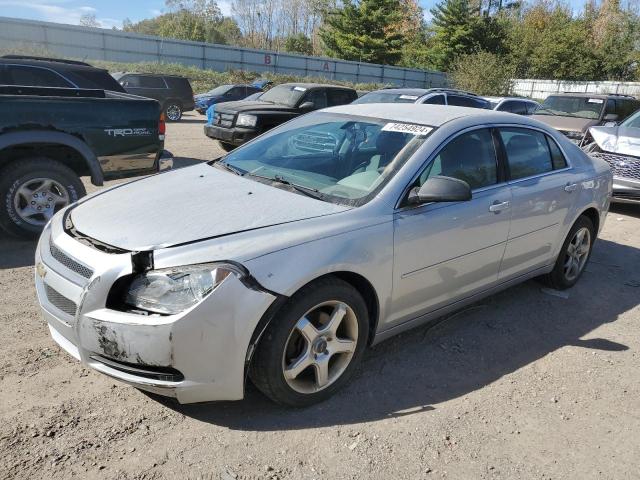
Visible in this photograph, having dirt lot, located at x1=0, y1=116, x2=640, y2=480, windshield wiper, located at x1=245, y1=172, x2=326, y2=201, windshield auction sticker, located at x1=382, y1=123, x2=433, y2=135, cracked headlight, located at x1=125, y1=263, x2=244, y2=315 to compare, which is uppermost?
windshield auction sticker, located at x1=382, y1=123, x2=433, y2=135

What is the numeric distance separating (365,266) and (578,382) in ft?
5.65

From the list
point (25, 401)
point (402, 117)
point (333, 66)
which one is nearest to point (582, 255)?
point (402, 117)

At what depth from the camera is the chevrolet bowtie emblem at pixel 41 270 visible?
9.51 feet

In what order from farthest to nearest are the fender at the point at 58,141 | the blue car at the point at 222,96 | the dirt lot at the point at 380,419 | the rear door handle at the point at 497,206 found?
1. the blue car at the point at 222,96
2. the fender at the point at 58,141
3. the rear door handle at the point at 497,206
4. the dirt lot at the point at 380,419

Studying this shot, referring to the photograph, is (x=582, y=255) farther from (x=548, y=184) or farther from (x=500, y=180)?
(x=500, y=180)

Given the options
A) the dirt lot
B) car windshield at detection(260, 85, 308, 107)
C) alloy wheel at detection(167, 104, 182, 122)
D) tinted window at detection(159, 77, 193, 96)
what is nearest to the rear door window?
the dirt lot

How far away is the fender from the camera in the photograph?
5059 mm

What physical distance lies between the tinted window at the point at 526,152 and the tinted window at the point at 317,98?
872 cm

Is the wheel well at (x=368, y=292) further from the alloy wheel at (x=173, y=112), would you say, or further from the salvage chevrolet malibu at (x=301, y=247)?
the alloy wheel at (x=173, y=112)

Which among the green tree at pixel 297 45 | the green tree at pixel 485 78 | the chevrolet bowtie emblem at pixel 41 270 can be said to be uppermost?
the green tree at pixel 297 45

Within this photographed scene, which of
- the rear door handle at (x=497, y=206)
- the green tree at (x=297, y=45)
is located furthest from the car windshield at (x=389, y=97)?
the green tree at (x=297, y=45)

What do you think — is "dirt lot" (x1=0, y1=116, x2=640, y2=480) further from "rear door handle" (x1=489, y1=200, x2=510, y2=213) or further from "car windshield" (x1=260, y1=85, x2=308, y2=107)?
"car windshield" (x1=260, y1=85, x2=308, y2=107)

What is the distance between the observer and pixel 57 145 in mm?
5438

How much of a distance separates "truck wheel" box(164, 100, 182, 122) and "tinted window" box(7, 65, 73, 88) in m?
12.5
